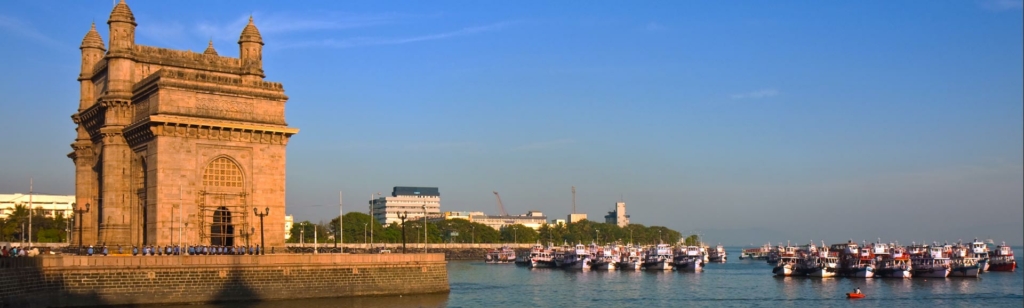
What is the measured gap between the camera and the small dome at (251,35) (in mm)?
70625

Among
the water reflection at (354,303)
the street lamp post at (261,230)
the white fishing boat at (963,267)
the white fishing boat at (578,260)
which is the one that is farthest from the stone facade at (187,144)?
the white fishing boat at (963,267)

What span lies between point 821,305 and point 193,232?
43481 mm

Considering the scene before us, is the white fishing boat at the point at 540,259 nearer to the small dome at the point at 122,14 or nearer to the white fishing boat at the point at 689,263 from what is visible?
the white fishing boat at the point at 689,263

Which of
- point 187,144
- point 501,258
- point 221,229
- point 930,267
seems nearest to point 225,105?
point 187,144

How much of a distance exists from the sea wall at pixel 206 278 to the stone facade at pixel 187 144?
618cm

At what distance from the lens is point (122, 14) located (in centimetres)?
6831

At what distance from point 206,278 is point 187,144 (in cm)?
1013

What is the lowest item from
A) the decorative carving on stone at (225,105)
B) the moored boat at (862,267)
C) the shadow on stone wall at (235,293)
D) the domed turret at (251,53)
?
the moored boat at (862,267)

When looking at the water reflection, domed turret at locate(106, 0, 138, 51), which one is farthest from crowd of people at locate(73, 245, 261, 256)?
domed turret at locate(106, 0, 138, 51)

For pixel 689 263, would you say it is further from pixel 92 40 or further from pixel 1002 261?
pixel 92 40

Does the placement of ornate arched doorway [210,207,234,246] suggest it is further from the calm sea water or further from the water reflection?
the calm sea water

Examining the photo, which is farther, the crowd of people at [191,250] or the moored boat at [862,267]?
the moored boat at [862,267]

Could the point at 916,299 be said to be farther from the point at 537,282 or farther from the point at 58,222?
the point at 58,222

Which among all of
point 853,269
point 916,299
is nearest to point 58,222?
point 853,269
